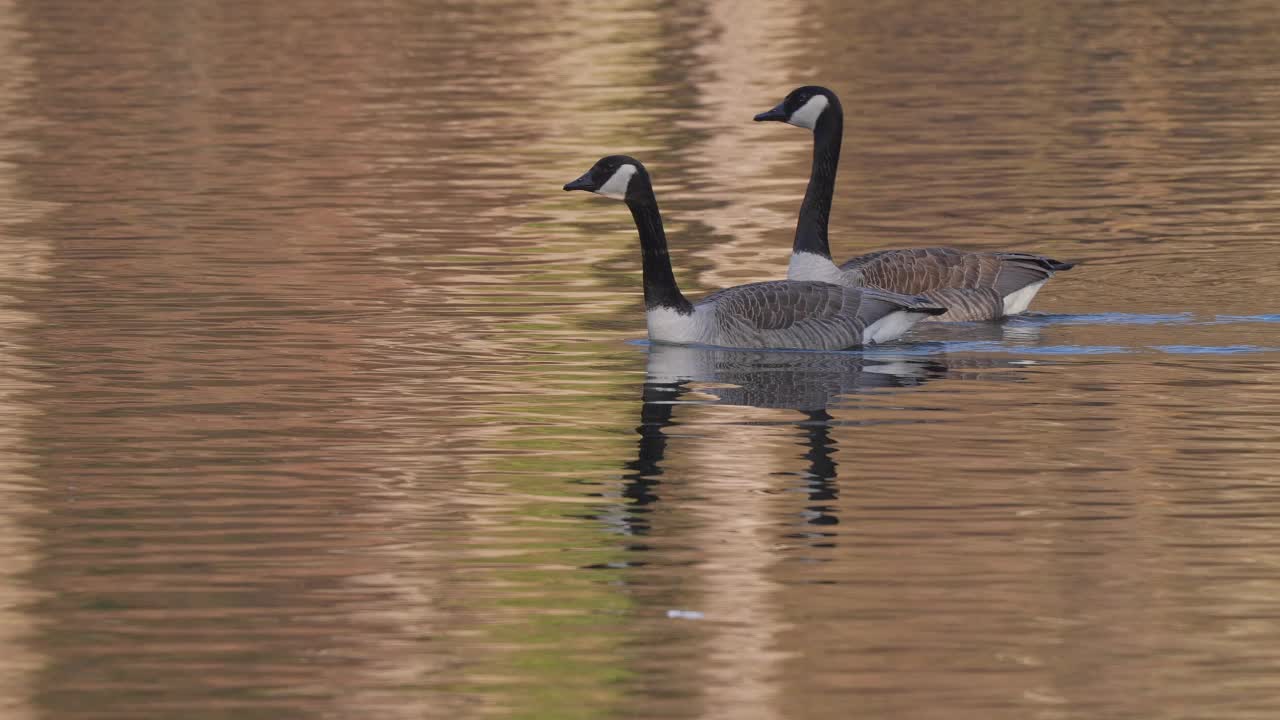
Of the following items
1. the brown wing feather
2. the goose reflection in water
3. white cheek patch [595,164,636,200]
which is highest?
white cheek patch [595,164,636,200]

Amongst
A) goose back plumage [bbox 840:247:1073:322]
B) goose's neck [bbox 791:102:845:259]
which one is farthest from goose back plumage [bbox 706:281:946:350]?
goose's neck [bbox 791:102:845:259]

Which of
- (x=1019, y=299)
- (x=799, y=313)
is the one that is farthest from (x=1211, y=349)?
(x=799, y=313)

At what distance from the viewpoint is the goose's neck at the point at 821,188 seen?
25.1m

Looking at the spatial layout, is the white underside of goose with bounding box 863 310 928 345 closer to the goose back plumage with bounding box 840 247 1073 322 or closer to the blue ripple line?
the goose back plumage with bounding box 840 247 1073 322

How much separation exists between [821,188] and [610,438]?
8.26 metres

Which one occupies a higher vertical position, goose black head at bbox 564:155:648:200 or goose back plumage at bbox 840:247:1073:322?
goose black head at bbox 564:155:648:200

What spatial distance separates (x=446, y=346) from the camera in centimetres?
2264

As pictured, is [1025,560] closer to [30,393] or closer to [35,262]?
[30,393]

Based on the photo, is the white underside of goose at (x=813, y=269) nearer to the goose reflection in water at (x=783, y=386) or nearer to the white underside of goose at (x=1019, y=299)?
the white underside of goose at (x=1019, y=299)

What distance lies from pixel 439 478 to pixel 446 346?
5.90m

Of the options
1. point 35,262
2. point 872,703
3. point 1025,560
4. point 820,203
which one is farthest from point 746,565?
point 35,262

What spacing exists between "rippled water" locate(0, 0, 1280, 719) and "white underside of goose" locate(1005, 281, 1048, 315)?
0.49 m

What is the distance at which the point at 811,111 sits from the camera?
86.9ft

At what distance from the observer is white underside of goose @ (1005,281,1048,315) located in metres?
24.4
